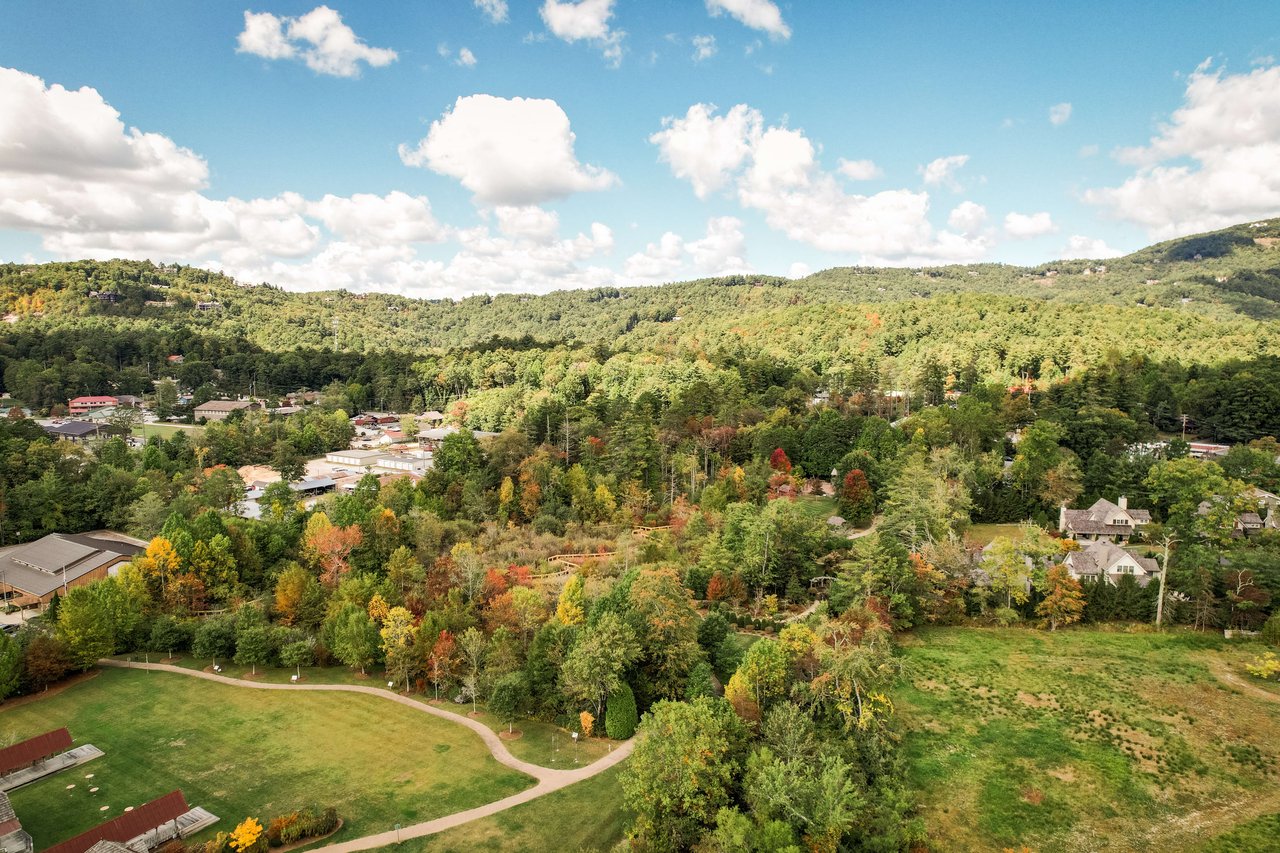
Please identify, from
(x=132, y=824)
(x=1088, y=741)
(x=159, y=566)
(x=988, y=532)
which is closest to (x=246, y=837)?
(x=132, y=824)

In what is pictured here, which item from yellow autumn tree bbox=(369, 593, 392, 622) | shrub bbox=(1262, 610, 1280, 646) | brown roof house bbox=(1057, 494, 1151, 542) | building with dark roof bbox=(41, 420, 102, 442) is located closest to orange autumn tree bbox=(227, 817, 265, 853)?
yellow autumn tree bbox=(369, 593, 392, 622)

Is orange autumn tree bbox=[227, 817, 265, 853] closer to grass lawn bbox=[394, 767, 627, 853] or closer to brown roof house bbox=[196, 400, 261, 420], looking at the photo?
grass lawn bbox=[394, 767, 627, 853]

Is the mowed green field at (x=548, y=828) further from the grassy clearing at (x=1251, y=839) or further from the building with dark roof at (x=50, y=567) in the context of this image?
the building with dark roof at (x=50, y=567)

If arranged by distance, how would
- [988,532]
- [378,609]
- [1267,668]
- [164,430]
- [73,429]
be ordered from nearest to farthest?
[1267,668] < [378,609] < [988,532] < [73,429] < [164,430]

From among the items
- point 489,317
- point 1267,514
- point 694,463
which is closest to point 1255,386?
point 1267,514

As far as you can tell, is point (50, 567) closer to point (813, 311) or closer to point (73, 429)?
point (73, 429)
